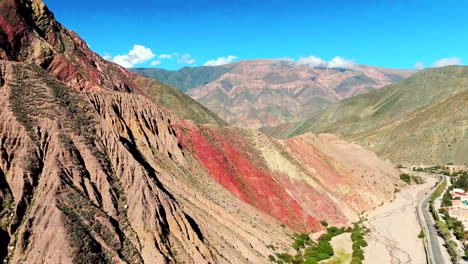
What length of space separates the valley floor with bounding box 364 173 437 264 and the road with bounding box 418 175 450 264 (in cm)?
85

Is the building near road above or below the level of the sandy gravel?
above

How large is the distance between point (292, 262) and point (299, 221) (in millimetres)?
12695

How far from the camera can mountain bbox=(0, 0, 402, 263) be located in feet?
83.4

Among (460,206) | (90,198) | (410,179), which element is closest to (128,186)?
(90,198)

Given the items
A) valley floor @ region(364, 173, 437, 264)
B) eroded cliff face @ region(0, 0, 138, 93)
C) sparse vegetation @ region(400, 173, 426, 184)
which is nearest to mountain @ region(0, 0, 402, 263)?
eroded cliff face @ region(0, 0, 138, 93)

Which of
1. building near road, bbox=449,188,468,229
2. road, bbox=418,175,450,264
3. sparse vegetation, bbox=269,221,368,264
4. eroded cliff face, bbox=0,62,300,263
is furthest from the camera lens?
building near road, bbox=449,188,468,229

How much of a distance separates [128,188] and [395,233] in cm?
4404

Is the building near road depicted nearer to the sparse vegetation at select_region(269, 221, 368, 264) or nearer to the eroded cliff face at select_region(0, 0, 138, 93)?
the sparse vegetation at select_region(269, 221, 368, 264)

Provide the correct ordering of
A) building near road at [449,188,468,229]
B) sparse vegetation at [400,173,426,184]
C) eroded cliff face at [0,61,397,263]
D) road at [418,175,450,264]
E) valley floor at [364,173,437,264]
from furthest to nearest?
sparse vegetation at [400,173,426,184], building near road at [449,188,468,229], valley floor at [364,173,437,264], road at [418,175,450,264], eroded cliff face at [0,61,397,263]

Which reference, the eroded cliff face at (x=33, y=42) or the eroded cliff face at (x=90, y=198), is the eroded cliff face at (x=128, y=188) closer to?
the eroded cliff face at (x=90, y=198)

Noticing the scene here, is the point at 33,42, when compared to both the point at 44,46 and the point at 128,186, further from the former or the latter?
the point at 128,186


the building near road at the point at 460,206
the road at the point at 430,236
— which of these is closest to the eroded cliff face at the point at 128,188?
the road at the point at 430,236

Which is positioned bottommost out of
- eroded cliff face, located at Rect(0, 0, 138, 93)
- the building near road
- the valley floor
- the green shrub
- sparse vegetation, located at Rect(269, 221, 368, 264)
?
sparse vegetation, located at Rect(269, 221, 368, 264)

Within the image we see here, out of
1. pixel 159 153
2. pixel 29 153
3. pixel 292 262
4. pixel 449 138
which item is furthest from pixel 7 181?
pixel 449 138
